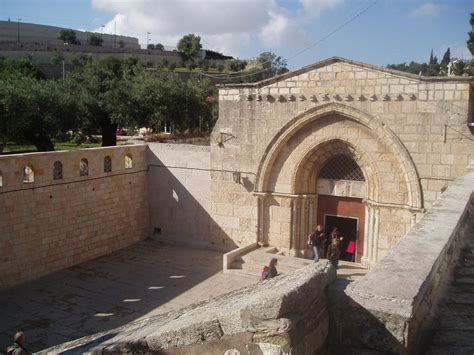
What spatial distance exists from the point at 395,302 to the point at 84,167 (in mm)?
13388

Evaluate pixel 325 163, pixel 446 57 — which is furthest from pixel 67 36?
pixel 325 163

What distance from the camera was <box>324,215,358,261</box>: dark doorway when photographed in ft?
45.7

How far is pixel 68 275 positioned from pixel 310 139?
25.5 feet

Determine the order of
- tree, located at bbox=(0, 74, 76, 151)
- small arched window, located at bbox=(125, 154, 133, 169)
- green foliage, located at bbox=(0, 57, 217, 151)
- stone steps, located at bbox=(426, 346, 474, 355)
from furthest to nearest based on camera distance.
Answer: green foliage, located at bbox=(0, 57, 217, 151), tree, located at bbox=(0, 74, 76, 151), small arched window, located at bbox=(125, 154, 133, 169), stone steps, located at bbox=(426, 346, 474, 355)

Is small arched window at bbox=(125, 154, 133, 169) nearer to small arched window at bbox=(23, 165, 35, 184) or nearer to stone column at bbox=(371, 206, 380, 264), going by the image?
small arched window at bbox=(23, 165, 35, 184)

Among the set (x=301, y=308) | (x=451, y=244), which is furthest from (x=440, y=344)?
→ (x=451, y=244)

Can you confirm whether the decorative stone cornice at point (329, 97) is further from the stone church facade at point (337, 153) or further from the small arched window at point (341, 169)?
the small arched window at point (341, 169)

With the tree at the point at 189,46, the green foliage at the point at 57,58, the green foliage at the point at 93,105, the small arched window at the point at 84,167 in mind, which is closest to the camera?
the small arched window at the point at 84,167

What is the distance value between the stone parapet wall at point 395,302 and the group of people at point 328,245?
8.53 meters

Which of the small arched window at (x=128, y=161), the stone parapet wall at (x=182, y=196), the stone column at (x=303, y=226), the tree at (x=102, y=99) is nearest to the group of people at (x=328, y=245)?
the stone column at (x=303, y=226)

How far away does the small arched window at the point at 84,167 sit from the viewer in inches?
559

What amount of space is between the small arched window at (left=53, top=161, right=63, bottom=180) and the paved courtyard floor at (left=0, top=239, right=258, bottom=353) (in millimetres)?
2675

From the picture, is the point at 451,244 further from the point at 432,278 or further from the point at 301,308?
the point at 301,308

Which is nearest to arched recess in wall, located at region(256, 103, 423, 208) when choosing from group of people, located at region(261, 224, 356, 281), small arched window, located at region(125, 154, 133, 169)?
group of people, located at region(261, 224, 356, 281)
